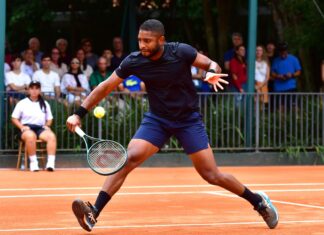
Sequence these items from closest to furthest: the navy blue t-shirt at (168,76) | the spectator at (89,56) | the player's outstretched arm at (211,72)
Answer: the player's outstretched arm at (211,72) → the navy blue t-shirt at (168,76) → the spectator at (89,56)

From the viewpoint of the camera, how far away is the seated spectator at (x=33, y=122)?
63.7 ft

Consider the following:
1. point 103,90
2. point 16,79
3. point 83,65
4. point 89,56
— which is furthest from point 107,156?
→ point 89,56

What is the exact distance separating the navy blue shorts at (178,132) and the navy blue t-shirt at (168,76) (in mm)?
66

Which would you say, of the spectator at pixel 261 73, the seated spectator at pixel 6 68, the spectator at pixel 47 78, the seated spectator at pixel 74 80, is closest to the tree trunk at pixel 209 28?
the spectator at pixel 261 73

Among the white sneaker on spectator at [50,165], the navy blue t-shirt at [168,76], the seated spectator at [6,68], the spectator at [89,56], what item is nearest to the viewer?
A: the navy blue t-shirt at [168,76]

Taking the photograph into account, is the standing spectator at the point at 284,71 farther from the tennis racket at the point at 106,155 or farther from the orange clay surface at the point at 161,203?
the tennis racket at the point at 106,155

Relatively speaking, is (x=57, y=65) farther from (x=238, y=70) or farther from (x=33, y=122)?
(x=238, y=70)

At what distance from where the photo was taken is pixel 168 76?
34.3ft

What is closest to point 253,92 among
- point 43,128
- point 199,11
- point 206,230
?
point 43,128

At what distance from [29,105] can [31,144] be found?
2.39 feet

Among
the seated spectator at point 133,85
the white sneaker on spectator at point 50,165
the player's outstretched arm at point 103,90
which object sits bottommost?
the white sneaker on spectator at point 50,165

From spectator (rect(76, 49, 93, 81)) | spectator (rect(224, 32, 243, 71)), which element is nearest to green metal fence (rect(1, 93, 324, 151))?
spectator (rect(76, 49, 93, 81))

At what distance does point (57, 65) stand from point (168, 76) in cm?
1158

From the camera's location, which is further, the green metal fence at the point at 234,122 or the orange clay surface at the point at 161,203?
the green metal fence at the point at 234,122
